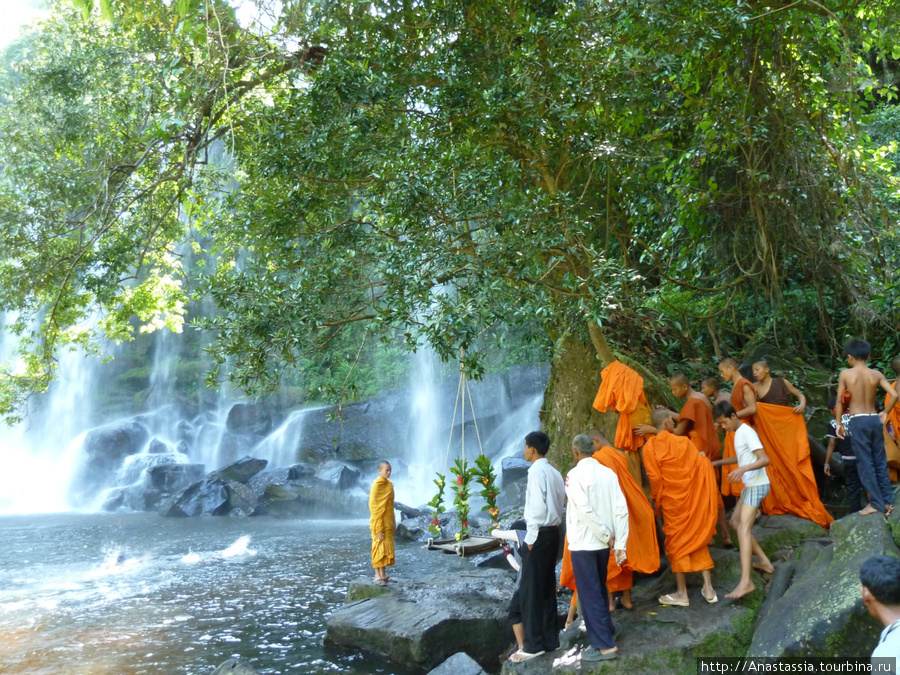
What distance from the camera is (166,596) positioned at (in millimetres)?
9172

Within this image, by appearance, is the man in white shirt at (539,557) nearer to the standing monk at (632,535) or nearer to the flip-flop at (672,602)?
the standing monk at (632,535)

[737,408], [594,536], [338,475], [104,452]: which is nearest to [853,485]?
[737,408]

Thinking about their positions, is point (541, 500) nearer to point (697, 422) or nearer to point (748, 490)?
point (748, 490)

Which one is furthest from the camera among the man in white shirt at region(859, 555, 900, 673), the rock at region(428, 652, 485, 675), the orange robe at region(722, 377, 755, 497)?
the orange robe at region(722, 377, 755, 497)

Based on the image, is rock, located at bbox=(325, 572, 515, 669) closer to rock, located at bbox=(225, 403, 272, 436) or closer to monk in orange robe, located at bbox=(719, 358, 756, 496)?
monk in orange robe, located at bbox=(719, 358, 756, 496)

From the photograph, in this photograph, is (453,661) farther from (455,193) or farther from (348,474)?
(348,474)

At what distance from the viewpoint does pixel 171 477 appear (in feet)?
70.7

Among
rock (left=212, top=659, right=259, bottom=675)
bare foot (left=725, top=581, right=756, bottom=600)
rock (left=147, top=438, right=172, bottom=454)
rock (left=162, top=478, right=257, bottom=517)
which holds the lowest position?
rock (left=212, top=659, right=259, bottom=675)

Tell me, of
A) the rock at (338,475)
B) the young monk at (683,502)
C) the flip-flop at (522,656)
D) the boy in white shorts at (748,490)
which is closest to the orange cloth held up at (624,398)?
the young monk at (683,502)

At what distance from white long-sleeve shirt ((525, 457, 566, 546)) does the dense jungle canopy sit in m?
1.28

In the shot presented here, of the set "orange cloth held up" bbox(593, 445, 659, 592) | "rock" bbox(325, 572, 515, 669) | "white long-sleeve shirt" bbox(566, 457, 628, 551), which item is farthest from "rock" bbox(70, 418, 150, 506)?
"white long-sleeve shirt" bbox(566, 457, 628, 551)

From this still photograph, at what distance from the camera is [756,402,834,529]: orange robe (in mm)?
6438

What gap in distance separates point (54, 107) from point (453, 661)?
30.4ft

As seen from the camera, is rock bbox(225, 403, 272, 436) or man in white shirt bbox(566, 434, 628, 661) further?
rock bbox(225, 403, 272, 436)
